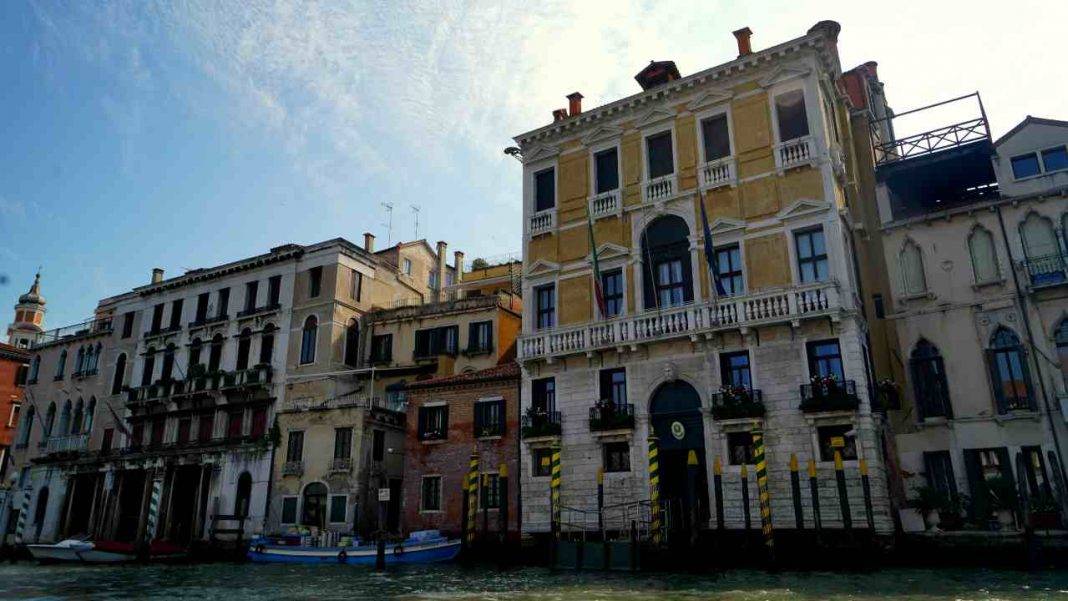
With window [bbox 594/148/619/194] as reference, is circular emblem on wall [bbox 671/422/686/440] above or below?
below

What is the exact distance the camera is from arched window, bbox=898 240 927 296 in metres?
23.1

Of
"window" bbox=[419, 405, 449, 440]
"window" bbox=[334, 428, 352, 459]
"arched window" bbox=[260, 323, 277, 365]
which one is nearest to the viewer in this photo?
"window" bbox=[419, 405, 449, 440]

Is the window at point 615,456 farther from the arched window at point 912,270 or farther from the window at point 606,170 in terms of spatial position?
the arched window at point 912,270

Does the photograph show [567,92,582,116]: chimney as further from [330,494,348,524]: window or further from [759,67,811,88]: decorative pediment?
[330,494,348,524]: window

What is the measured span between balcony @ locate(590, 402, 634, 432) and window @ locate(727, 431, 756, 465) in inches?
118

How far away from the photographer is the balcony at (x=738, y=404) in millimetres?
20297

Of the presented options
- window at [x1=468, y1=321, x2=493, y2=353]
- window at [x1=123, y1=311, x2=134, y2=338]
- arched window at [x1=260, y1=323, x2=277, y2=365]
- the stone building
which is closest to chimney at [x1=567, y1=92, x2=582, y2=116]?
the stone building

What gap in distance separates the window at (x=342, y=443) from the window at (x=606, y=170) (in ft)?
45.8

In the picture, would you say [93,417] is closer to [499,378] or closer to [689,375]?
[499,378]

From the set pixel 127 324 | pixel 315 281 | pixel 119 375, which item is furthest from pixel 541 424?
pixel 127 324

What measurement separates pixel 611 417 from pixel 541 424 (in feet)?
8.47

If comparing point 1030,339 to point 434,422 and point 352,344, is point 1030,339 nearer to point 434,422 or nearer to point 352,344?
point 434,422

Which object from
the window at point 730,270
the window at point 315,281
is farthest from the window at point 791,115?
the window at point 315,281

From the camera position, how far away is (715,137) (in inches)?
944
